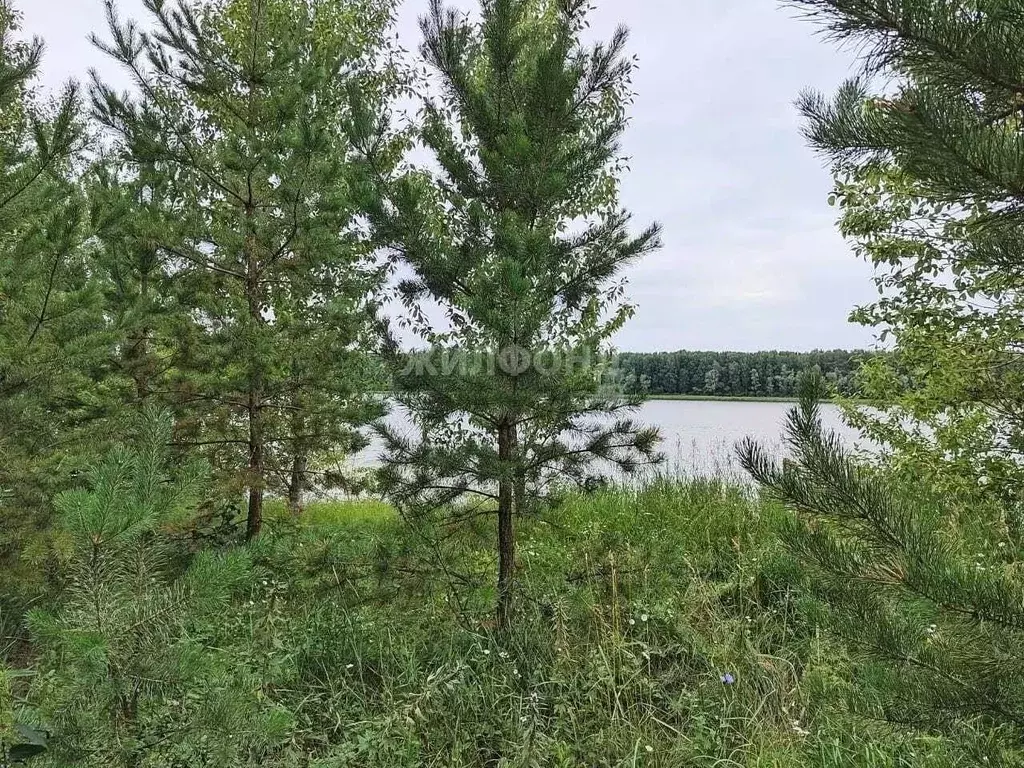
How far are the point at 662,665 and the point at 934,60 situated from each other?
2837 millimetres

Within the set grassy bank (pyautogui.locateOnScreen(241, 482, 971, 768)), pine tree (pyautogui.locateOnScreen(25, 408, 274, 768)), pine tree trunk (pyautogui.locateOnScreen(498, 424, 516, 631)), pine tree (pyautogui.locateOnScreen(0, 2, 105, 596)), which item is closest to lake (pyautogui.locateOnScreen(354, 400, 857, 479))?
grassy bank (pyautogui.locateOnScreen(241, 482, 971, 768))

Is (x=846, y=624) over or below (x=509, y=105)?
below

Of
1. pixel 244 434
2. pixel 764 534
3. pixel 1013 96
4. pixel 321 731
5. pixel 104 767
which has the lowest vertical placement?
pixel 321 731

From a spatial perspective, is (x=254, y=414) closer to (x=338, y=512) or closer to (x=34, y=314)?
(x=34, y=314)

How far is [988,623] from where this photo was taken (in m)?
1.20

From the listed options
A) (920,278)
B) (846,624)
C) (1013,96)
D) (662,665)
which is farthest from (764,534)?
(1013,96)

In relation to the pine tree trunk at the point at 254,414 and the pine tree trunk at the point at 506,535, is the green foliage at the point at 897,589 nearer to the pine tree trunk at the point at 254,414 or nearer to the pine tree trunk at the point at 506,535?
the pine tree trunk at the point at 506,535

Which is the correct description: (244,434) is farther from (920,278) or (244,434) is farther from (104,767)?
(920,278)

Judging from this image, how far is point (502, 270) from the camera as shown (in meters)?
2.60

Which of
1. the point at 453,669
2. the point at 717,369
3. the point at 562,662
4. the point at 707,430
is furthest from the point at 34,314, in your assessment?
the point at 707,430

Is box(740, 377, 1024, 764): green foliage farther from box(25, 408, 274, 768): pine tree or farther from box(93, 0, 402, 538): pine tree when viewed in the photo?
box(93, 0, 402, 538): pine tree

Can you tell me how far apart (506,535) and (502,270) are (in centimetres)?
146

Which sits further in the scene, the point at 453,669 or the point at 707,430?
the point at 707,430

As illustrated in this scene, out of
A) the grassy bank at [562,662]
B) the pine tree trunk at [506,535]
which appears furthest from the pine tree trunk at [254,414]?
the pine tree trunk at [506,535]
